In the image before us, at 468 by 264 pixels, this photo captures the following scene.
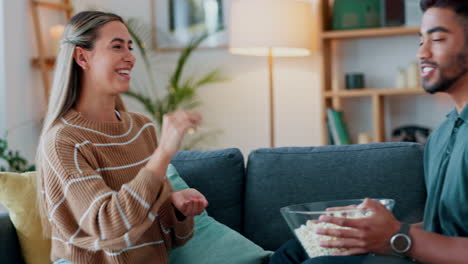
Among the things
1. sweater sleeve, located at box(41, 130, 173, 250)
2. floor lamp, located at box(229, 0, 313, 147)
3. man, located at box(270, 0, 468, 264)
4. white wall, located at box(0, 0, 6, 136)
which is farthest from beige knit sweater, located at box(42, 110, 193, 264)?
white wall, located at box(0, 0, 6, 136)

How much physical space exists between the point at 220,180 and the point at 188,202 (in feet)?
Answer: 1.83

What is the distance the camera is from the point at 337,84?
3.98 meters

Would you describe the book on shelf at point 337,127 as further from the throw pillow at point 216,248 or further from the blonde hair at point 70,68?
the blonde hair at point 70,68

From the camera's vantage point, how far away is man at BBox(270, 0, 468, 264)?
1.34 meters

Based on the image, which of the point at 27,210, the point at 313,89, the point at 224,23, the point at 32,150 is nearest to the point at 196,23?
the point at 224,23

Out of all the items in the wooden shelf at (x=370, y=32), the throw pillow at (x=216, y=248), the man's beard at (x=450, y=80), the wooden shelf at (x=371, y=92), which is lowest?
the throw pillow at (x=216, y=248)

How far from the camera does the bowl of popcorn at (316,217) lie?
53.9 inches

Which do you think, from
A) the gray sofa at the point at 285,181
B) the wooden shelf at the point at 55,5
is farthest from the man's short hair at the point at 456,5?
the wooden shelf at the point at 55,5

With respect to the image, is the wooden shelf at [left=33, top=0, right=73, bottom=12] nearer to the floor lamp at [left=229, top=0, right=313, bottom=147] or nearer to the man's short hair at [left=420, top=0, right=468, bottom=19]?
the floor lamp at [left=229, top=0, right=313, bottom=147]

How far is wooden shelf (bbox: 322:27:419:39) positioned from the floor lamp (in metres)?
0.15

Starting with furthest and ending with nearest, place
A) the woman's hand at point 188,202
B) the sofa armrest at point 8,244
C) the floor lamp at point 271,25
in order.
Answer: the floor lamp at point 271,25 < the sofa armrest at point 8,244 < the woman's hand at point 188,202

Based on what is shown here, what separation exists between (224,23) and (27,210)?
8.54 ft

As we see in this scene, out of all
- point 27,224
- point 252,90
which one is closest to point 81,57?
point 27,224

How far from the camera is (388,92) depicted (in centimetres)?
383
